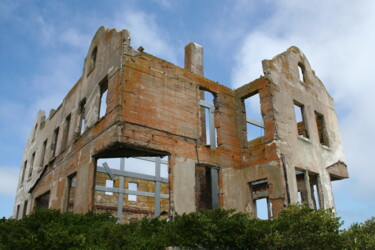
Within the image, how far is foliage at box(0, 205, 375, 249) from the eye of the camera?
797 cm

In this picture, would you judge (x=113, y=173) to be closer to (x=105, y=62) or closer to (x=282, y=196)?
(x=105, y=62)

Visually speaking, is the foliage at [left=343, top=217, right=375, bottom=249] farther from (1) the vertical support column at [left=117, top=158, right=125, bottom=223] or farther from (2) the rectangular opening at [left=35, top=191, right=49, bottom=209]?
(2) the rectangular opening at [left=35, top=191, right=49, bottom=209]

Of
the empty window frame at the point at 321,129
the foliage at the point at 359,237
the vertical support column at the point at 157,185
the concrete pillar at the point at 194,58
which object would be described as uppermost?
the concrete pillar at the point at 194,58

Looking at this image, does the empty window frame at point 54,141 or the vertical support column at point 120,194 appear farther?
the vertical support column at point 120,194

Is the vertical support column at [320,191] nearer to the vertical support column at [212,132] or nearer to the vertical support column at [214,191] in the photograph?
the vertical support column at [214,191]

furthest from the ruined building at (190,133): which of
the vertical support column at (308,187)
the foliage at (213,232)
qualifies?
the foliage at (213,232)

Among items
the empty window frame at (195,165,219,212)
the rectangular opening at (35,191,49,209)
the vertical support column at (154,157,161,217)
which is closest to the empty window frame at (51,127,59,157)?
the rectangular opening at (35,191,49,209)

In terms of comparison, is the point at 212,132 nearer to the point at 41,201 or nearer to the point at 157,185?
the point at 157,185

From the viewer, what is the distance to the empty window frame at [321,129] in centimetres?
1630

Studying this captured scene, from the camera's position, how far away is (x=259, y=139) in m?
14.1

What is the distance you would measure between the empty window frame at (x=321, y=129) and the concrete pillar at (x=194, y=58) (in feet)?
20.3

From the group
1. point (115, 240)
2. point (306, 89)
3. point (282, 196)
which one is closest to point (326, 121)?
point (306, 89)

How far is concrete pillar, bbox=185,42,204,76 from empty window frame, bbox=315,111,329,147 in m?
6.18

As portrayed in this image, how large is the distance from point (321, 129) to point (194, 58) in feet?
23.7
